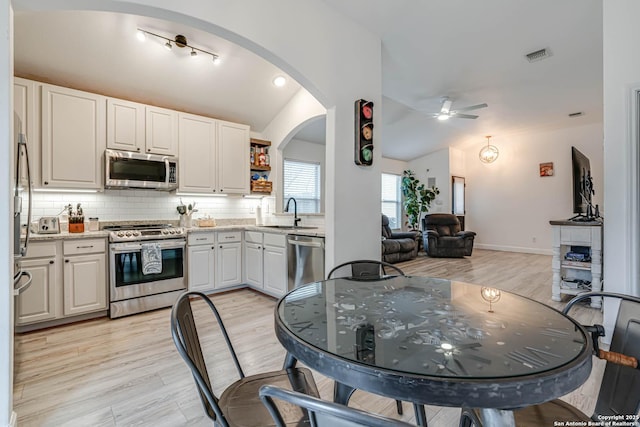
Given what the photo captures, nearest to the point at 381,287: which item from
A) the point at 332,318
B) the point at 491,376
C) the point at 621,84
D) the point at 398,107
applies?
the point at 332,318

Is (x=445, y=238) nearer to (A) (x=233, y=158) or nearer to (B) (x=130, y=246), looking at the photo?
(A) (x=233, y=158)

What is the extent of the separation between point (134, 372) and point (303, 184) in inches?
185

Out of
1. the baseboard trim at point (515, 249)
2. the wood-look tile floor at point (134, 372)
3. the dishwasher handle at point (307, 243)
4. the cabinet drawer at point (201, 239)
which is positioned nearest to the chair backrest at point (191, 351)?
the wood-look tile floor at point (134, 372)

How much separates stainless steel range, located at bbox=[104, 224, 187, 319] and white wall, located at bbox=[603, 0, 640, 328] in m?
4.33

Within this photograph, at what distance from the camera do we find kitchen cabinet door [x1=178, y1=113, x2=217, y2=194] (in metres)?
4.05

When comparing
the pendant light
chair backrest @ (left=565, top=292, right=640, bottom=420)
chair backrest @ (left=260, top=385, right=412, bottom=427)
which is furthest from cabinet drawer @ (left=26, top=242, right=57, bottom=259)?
the pendant light

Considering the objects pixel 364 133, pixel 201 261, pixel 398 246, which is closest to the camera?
pixel 364 133

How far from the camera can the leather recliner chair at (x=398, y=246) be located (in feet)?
20.1

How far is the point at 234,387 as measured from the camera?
1.29m

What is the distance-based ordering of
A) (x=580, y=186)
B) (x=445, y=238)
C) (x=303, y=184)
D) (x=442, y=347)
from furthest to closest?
(x=445, y=238), (x=303, y=184), (x=580, y=186), (x=442, y=347)

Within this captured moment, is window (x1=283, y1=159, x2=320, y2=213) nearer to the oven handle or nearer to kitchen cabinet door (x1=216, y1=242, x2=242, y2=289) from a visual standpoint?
kitchen cabinet door (x1=216, y1=242, x2=242, y2=289)

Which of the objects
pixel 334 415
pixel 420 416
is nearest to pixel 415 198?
pixel 420 416

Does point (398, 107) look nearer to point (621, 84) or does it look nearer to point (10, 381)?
point (621, 84)

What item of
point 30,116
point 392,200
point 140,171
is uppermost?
point 30,116
